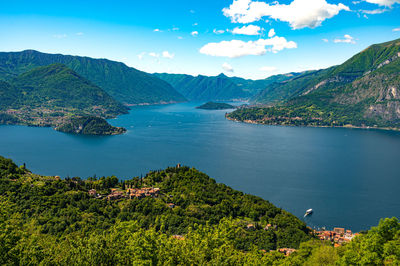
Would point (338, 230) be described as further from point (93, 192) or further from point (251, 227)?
point (93, 192)

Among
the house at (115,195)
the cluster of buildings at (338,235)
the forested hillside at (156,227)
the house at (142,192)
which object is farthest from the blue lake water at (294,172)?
the house at (115,195)

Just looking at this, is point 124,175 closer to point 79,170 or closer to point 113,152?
point 79,170

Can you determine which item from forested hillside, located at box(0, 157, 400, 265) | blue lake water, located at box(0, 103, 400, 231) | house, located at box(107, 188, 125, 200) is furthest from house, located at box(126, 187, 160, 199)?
blue lake water, located at box(0, 103, 400, 231)

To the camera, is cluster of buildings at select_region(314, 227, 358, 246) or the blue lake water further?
the blue lake water

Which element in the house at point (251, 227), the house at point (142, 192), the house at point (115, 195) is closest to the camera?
the house at point (251, 227)

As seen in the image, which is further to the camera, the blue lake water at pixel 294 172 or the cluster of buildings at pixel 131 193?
the blue lake water at pixel 294 172

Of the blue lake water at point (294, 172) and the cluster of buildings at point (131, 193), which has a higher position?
the cluster of buildings at point (131, 193)

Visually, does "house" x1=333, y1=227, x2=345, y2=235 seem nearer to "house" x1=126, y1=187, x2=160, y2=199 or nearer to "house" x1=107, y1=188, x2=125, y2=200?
"house" x1=126, y1=187, x2=160, y2=199

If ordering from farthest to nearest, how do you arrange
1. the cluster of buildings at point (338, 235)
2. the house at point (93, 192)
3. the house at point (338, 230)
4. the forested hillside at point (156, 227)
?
the house at point (93, 192) < the house at point (338, 230) < the cluster of buildings at point (338, 235) < the forested hillside at point (156, 227)

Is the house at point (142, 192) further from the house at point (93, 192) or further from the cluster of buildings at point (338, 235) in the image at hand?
the cluster of buildings at point (338, 235)
